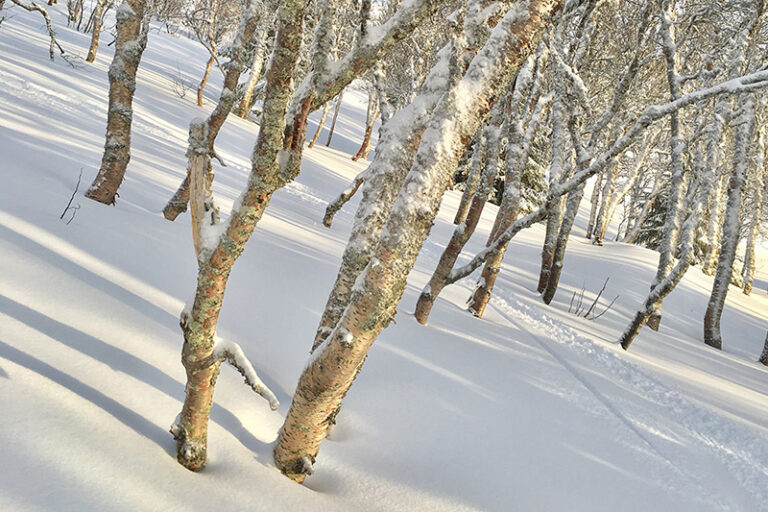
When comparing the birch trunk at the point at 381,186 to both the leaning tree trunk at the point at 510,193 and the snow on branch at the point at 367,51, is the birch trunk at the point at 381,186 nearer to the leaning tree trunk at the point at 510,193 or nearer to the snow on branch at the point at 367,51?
the snow on branch at the point at 367,51

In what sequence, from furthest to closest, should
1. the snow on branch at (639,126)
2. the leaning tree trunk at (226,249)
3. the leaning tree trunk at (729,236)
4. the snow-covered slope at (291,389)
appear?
the leaning tree trunk at (729,236) < the snow on branch at (639,126) < the snow-covered slope at (291,389) < the leaning tree trunk at (226,249)

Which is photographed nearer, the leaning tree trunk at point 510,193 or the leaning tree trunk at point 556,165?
the leaning tree trunk at point 510,193

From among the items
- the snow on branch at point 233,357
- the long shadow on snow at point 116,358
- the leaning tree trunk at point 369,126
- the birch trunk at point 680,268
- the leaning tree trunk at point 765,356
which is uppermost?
the leaning tree trunk at point 369,126

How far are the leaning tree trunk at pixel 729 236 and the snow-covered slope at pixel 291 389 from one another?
1.13 metres

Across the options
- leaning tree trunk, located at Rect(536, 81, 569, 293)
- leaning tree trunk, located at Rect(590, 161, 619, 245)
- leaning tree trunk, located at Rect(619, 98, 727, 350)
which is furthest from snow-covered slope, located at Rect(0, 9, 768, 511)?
leaning tree trunk, located at Rect(590, 161, 619, 245)

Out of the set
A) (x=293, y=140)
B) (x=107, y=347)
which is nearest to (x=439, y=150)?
(x=293, y=140)

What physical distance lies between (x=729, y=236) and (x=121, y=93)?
10.9 metres

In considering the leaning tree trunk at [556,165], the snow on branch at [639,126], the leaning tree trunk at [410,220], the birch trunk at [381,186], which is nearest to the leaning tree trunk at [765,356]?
the leaning tree trunk at [556,165]

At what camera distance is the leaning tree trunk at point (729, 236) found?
9.36 m

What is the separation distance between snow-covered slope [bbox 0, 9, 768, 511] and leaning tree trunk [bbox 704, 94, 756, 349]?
113cm

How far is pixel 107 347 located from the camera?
2.96 m

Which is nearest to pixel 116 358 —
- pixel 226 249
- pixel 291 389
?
pixel 291 389

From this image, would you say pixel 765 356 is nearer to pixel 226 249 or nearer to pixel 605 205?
pixel 605 205

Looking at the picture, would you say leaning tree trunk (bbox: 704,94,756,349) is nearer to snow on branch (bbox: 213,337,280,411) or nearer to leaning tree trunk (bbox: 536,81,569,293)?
leaning tree trunk (bbox: 536,81,569,293)
